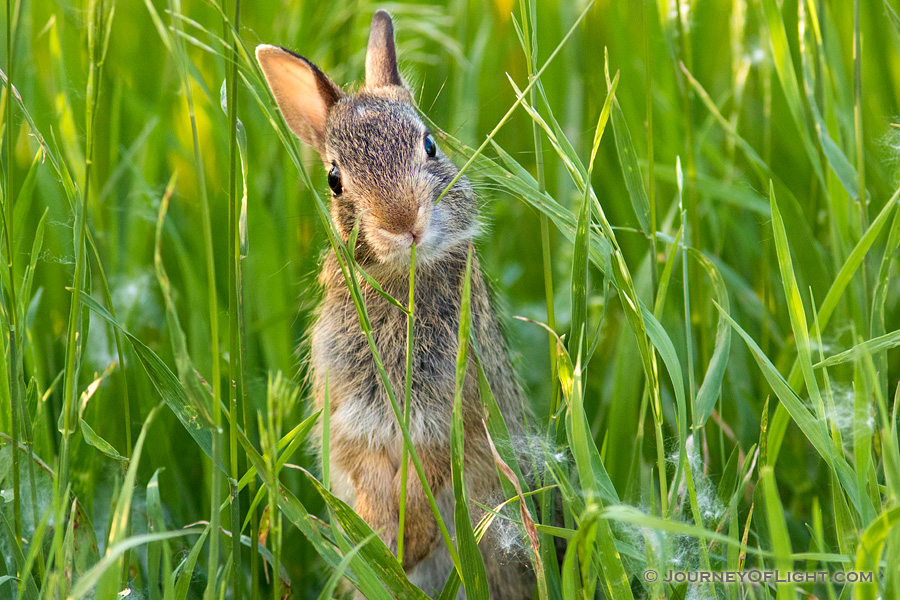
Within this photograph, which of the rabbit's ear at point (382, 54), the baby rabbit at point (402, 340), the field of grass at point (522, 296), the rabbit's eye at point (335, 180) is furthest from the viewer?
the rabbit's ear at point (382, 54)

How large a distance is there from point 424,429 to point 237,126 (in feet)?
4.55

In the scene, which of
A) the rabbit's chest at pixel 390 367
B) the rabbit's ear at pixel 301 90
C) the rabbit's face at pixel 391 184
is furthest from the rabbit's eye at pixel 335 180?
the rabbit's chest at pixel 390 367

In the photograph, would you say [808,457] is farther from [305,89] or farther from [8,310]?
[8,310]

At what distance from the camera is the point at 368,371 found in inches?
124

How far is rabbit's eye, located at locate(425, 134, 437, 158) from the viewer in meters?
3.16

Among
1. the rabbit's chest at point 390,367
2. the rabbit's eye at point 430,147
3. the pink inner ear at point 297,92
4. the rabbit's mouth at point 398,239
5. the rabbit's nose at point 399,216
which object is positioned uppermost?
the pink inner ear at point 297,92

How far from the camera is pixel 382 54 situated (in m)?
3.62

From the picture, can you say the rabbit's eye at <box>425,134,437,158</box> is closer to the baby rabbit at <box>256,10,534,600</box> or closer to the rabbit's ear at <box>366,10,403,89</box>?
the baby rabbit at <box>256,10,534,600</box>

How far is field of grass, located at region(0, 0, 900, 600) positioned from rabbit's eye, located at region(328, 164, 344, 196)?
0.35 metres

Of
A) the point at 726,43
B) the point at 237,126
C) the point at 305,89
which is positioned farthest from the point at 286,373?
the point at 726,43

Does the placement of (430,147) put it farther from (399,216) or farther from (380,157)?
(399,216)

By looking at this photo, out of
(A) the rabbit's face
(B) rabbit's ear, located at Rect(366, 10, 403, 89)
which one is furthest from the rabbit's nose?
(B) rabbit's ear, located at Rect(366, 10, 403, 89)

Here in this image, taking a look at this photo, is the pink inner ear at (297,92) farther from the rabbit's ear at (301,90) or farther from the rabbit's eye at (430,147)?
the rabbit's eye at (430,147)

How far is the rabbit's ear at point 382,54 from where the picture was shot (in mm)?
3572
